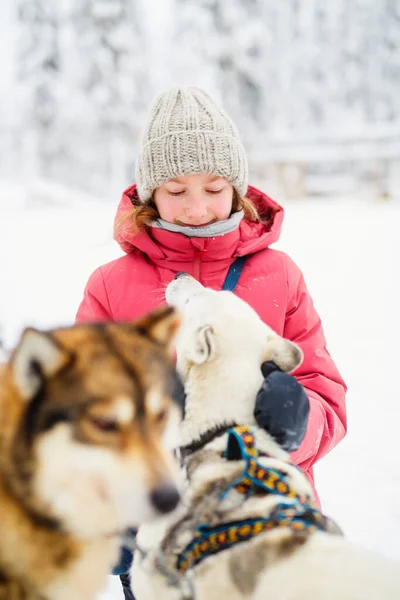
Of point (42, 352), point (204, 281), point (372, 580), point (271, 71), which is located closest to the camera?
point (42, 352)

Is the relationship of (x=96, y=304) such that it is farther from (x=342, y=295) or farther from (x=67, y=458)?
(x=342, y=295)

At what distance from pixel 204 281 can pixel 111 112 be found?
68.8 ft

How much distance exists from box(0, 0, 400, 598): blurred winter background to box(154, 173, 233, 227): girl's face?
878mm

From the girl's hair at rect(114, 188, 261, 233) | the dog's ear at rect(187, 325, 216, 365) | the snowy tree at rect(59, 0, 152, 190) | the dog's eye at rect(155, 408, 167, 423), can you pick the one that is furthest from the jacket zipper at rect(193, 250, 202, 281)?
the snowy tree at rect(59, 0, 152, 190)

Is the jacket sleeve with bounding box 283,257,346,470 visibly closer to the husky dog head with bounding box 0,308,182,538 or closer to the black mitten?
the black mitten

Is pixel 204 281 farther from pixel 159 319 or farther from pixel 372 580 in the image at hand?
pixel 372 580

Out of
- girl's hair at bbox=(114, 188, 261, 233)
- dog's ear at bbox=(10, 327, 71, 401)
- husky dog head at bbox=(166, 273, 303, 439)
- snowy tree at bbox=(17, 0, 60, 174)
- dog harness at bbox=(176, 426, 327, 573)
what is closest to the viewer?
dog's ear at bbox=(10, 327, 71, 401)

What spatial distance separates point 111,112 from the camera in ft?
70.9

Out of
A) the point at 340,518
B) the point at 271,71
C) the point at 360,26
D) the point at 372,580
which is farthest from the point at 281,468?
the point at 360,26

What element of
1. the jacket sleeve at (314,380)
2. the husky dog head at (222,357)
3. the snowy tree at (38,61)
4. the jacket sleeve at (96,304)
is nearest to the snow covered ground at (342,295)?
the jacket sleeve at (96,304)

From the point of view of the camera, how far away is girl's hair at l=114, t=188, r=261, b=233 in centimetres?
237

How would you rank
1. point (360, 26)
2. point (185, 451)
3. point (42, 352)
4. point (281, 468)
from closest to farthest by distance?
point (42, 352), point (281, 468), point (185, 451), point (360, 26)

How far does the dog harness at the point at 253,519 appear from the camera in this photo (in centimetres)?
142

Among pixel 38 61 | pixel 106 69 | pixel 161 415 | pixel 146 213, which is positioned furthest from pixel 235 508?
pixel 38 61
